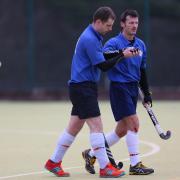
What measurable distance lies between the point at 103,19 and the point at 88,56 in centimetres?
42

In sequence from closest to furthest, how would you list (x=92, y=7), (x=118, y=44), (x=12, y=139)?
(x=118, y=44) → (x=12, y=139) → (x=92, y=7)

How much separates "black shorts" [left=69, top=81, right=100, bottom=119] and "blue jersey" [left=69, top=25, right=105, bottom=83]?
0.21ft

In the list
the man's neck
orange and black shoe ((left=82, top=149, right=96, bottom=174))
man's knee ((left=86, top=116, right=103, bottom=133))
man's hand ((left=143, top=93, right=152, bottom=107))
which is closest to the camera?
man's knee ((left=86, top=116, right=103, bottom=133))

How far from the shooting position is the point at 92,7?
2175 centimetres

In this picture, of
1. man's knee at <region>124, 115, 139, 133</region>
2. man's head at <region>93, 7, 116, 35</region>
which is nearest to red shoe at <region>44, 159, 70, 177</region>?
man's knee at <region>124, 115, 139, 133</region>

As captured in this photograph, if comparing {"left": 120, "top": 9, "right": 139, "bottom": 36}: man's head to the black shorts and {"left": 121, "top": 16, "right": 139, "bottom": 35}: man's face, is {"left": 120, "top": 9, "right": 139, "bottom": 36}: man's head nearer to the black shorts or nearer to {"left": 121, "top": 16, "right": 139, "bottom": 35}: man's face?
{"left": 121, "top": 16, "right": 139, "bottom": 35}: man's face

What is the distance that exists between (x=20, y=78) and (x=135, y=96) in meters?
13.3

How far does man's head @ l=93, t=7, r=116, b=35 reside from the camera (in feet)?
27.1

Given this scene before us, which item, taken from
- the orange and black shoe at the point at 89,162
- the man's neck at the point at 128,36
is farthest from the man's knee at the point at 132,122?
the man's neck at the point at 128,36

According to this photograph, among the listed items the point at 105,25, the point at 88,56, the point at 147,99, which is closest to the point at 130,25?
the point at 105,25

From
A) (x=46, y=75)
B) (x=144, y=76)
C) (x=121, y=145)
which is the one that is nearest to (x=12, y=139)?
(x=121, y=145)

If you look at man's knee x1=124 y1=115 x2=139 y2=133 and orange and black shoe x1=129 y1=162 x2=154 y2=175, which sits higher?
man's knee x1=124 y1=115 x2=139 y2=133

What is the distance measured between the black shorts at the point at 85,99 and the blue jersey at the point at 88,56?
0.21ft

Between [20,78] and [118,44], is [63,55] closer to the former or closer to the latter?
[20,78]
